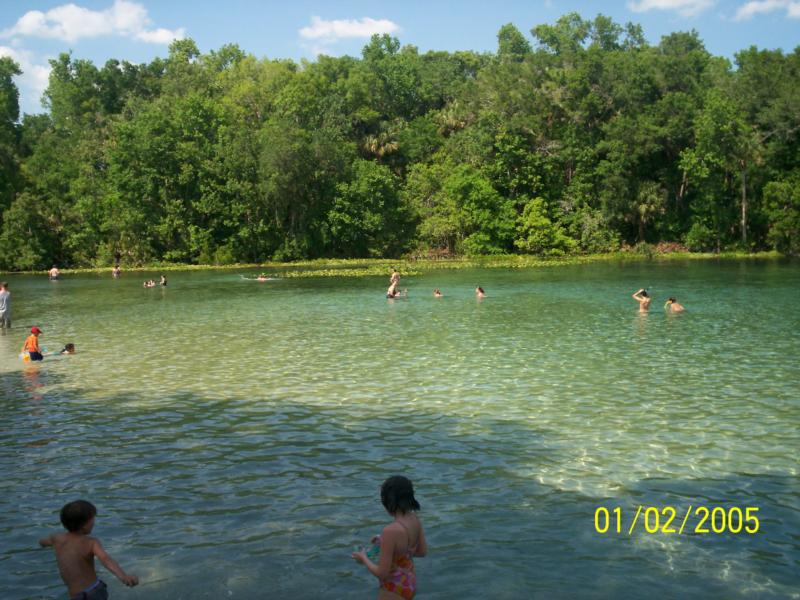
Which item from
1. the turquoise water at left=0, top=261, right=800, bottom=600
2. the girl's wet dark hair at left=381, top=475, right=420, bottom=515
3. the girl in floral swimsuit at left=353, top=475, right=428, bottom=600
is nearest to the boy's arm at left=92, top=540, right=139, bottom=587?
the turquoise water at left=0, top=261, right=800, bottom=600

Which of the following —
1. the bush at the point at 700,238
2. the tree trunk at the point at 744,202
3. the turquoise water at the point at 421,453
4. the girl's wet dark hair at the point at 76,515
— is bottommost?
the turquoise water at the point at 421,453

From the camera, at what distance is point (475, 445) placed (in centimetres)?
1279

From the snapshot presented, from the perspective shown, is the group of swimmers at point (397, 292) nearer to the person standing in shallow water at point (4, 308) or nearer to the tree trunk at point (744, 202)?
the person standing in shallow water at point (4, 308)

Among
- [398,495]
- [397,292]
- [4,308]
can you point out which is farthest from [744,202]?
[398,495]

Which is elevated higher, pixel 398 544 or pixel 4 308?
pixel 4 308

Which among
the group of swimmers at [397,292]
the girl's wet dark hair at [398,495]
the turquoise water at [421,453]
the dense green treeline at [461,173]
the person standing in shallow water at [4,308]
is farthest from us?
the dense green treeline at [461,173]

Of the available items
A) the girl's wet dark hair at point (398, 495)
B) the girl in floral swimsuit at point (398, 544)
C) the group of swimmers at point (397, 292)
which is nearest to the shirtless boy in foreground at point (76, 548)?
the girl in floral swimsuit at point (398, 544)

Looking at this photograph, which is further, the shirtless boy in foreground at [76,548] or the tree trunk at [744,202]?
the tree trunk at [744,202]

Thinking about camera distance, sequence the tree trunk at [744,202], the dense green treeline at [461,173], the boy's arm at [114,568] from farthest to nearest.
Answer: the dense green treeline at [461,173] → the tree trunk at [744,202] → the boy's arm at [114,568]

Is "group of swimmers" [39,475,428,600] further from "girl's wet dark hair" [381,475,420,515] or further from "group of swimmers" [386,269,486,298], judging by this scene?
"group of swimmers" [386,269,486,298]

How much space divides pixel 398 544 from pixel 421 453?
6.30 metres

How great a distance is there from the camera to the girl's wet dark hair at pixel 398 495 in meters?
6.11

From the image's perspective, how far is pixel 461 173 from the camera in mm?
85875

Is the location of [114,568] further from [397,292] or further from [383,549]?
[397,292]
